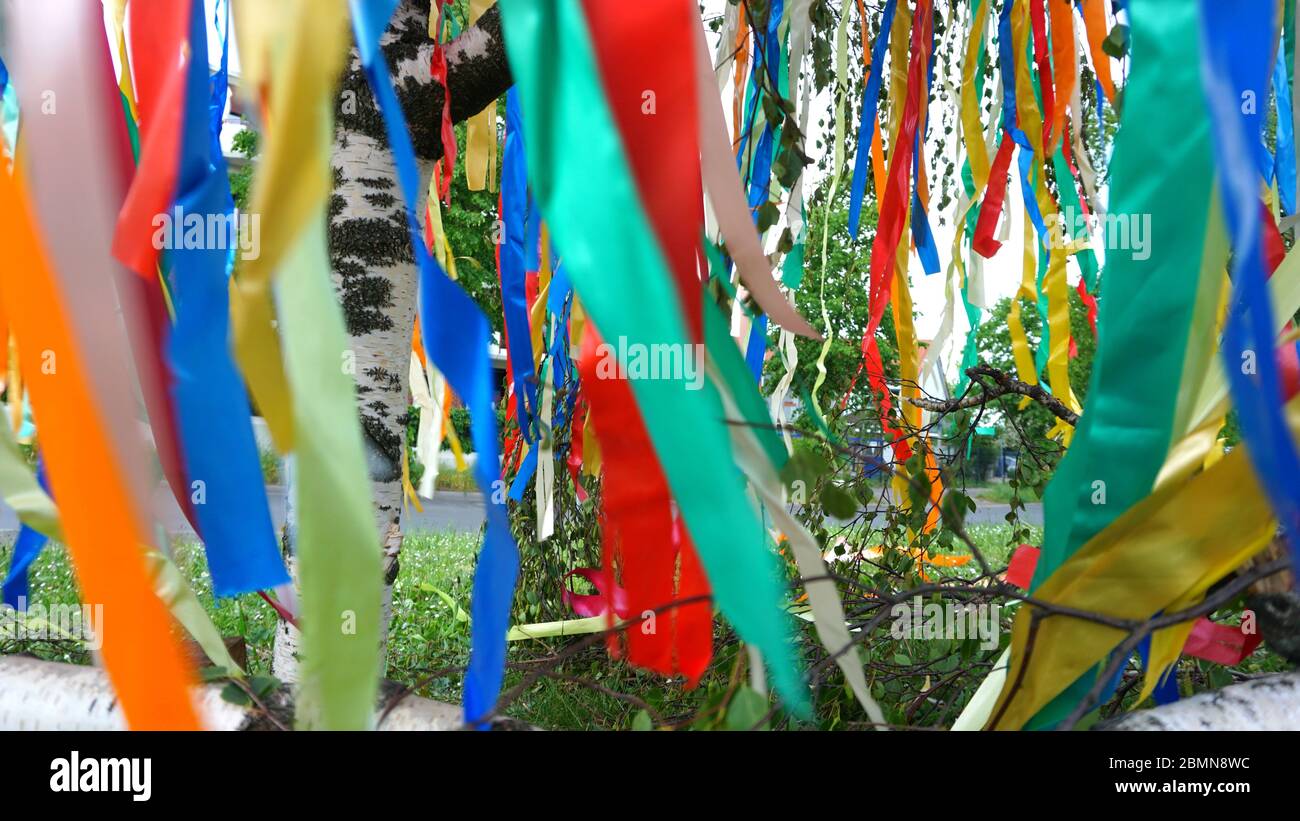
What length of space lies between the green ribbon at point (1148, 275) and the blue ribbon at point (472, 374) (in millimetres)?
521

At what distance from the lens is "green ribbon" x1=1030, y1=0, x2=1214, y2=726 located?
0.71 meters

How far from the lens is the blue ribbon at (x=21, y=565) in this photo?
44.7 inches

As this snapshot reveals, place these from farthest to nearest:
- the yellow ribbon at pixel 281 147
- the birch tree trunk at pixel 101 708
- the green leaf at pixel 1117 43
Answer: the green leaf at pixel 1117 43 < the birch tree trunk at pixel 101 708 < the yellow ribbon at pixel 281 147

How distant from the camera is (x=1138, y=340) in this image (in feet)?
2.44

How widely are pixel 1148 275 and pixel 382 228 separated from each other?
153 cm

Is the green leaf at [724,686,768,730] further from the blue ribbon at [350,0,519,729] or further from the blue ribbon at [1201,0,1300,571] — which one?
the blue ribbon at [1201,0,1300,571]

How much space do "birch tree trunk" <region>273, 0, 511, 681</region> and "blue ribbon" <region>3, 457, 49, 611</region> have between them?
61 centimetres

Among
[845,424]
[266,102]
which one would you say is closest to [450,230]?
[845,424]

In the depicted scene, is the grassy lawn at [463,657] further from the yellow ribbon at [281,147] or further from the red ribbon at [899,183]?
the red ribbon at [899,183]

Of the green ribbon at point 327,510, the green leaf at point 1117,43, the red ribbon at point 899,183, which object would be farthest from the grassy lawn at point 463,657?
the green leaf at point 1117,43

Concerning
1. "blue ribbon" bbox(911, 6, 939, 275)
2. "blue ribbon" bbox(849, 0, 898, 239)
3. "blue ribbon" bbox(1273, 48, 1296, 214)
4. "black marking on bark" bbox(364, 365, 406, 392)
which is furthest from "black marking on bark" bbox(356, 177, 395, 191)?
"blue ribbon" bbox(1273, 48, 1296, 214)

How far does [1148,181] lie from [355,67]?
1591 mm

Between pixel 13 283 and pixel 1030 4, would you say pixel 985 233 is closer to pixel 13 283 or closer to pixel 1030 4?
pixel 1030 4

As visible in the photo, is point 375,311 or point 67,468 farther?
point 375,311
